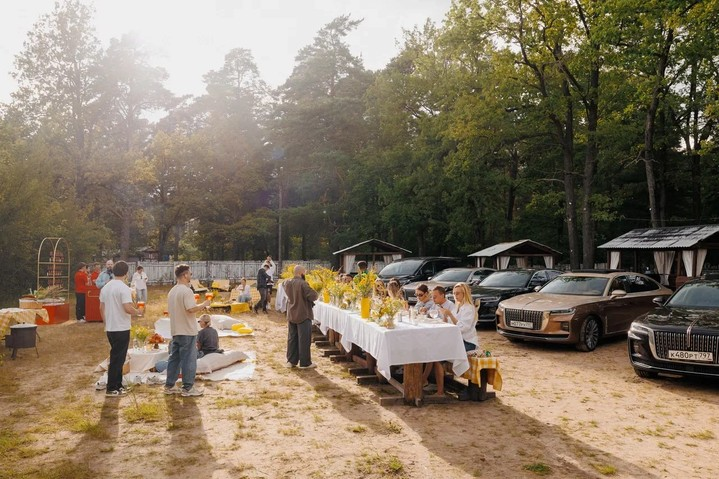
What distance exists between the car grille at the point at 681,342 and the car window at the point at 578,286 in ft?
12.2

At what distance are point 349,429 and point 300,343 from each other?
331 cm

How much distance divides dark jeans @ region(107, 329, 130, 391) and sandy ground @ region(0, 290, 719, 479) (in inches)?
12.1

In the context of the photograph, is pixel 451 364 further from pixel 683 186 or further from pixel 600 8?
pixel 683 186

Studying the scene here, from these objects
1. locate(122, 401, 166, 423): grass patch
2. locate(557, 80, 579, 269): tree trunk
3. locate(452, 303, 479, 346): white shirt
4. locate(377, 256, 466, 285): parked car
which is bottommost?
locate(122, 401, 166, 423): grass patch

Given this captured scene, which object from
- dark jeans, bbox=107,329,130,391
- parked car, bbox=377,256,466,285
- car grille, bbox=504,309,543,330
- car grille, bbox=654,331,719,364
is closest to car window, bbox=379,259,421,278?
parked car, bbox=377,256,466,285

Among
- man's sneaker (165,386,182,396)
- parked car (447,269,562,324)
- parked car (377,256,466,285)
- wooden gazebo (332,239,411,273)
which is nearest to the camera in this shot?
man's sneaker (165,386,182,396)

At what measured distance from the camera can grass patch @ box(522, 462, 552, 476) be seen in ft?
→ 15.0

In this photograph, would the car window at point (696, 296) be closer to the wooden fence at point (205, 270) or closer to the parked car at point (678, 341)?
the parked car at point (678, 341)

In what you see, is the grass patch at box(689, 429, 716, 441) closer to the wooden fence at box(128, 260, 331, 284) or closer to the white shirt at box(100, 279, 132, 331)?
the white shirt at box(100, 279, 132, 331)

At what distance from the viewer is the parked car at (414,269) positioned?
1911cm

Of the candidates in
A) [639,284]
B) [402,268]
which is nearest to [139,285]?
[402,268]

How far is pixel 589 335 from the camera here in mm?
10656

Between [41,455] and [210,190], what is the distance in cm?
3788

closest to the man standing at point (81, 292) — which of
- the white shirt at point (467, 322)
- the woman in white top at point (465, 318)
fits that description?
the woman in white top at point (465, 318)
